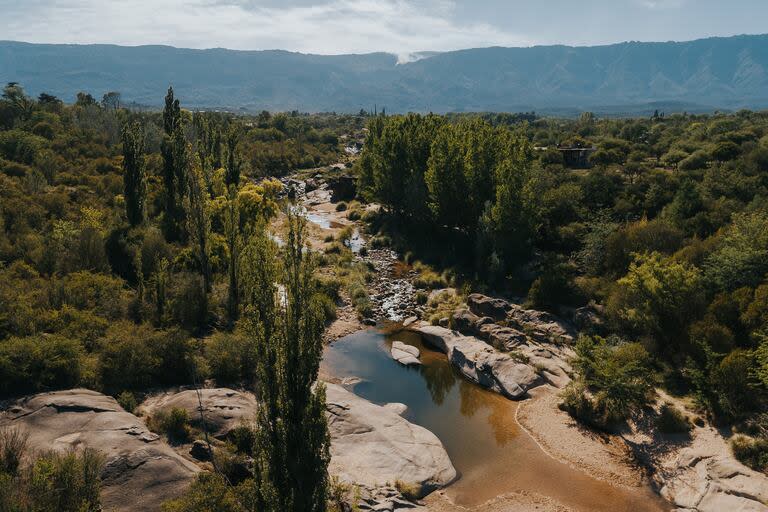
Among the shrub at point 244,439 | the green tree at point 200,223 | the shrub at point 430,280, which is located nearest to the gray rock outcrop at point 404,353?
the shrub at point 430,280

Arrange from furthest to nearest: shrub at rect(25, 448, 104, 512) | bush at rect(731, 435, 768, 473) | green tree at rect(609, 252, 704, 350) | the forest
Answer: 1. green tree at rect(609, 252, 704, 350)
2. bush at rect(731, 435, 768, 473)
3. shrub at rect(25, 448, 104, 512)
4. the forest

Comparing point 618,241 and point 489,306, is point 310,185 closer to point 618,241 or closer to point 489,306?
point 489,306

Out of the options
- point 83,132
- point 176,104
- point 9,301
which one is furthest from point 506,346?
point 83,132

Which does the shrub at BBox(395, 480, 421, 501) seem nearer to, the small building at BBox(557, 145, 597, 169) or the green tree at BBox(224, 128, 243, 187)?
the green tree at BBox(224, 128, 243, 187)

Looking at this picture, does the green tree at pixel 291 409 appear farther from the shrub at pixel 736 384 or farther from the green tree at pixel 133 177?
the green tree at pixel 133 177

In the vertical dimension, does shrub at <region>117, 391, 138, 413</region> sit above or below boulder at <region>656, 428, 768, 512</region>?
above

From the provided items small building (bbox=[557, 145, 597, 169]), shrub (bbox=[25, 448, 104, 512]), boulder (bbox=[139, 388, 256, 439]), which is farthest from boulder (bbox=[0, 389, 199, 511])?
small building (bbox=[557, 145, 597, 169])

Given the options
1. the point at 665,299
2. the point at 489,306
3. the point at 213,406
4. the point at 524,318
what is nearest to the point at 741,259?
the point at 665,299
